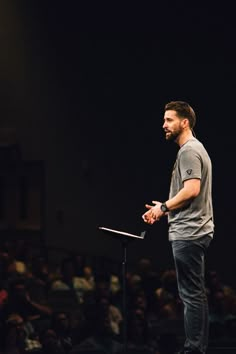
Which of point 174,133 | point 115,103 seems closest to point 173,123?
point 174,133

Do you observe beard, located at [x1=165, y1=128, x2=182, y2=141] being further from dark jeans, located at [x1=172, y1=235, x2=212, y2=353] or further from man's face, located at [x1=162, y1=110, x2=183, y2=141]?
dark jeans, located at [x1=172, y1=235, x2=212, y2=353]

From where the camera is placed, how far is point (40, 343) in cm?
670

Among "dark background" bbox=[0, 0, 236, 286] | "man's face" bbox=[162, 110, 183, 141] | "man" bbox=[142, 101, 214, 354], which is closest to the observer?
"man" bbox=[142, 101, 214, 354]

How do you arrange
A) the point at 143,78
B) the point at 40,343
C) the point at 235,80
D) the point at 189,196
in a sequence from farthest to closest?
1. the point at 143,78
2. the point at 235,80
3. the point at 40,343
4. the point at 189,196

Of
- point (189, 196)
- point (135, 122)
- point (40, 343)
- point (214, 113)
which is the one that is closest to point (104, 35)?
point (135, 122)

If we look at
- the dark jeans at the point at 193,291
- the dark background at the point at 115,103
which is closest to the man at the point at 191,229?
the dark jeans at the point at 193,291

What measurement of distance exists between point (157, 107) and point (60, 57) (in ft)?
6.46

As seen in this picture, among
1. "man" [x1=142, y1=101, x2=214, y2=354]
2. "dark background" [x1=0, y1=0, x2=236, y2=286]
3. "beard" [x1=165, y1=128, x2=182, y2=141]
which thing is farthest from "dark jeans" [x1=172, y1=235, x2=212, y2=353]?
"dark background" [x1=0, y1=0, x2=236, y2=286]

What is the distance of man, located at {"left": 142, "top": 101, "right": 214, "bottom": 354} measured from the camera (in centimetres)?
395

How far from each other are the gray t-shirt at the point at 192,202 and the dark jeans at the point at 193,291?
5 cm

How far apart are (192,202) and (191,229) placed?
0.43 ft

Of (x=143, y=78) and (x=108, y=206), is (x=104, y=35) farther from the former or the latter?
(x=108, y=206)

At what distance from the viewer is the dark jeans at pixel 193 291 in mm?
3951

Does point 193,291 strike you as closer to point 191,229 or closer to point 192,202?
point 191,229
